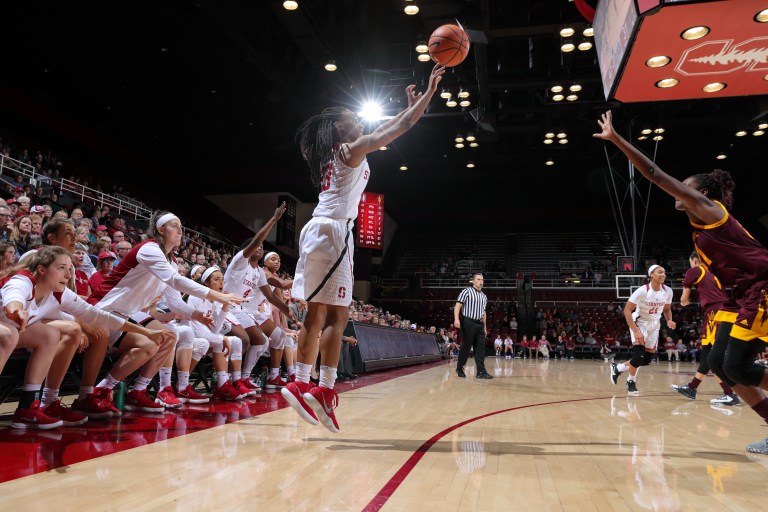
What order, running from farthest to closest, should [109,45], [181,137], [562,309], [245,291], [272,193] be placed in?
[562,309] < [272,193] < [181,137] < [109,45] < [245,291]

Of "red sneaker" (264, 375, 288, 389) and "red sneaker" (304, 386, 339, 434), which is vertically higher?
"red sneaker" (304, 386, 339, 434)

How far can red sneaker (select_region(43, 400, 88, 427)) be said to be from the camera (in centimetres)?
349

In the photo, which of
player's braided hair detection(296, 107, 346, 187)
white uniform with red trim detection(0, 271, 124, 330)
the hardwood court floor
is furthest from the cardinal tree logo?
white uniform with red trim detection(0, 271, 124, 330)

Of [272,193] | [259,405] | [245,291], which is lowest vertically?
[259,405]

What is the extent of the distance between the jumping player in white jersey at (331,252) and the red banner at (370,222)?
15705mm

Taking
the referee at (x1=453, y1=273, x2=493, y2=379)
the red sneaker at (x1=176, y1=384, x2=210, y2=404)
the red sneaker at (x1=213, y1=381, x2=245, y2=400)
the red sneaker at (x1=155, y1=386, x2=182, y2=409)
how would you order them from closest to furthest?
the red sneaker at (x1=155, y1=386, x2=182, y2=409)
the red sneaker at (x1=176, y1=384, x2=210, y2=404)
the red sneaker at (x1=213, y1=381, x2=245, y2=400)
the referee at (x1=453, y1=273, x2=493, y2=379)

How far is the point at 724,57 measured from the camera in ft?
18.5

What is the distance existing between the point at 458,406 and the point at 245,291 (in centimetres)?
247

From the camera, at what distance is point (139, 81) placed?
49.6ft

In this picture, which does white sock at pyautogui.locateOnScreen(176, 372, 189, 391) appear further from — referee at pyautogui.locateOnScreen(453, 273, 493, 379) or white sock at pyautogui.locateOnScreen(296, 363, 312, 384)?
referee at pyautogui.locateOnScreen(453, 273, 493, 379)

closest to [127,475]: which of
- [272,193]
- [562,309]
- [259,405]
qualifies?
[259,405]

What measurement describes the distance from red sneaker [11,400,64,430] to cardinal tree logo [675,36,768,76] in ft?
21.0

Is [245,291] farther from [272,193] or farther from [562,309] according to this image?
[562,309]

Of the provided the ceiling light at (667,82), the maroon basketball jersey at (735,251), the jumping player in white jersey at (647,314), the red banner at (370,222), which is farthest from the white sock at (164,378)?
the red banner at (370,222)
